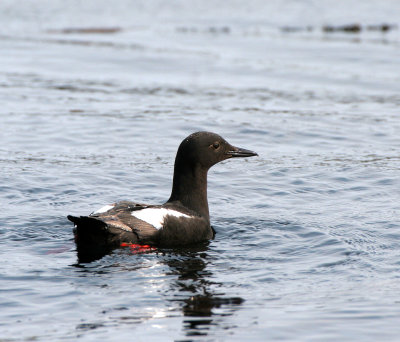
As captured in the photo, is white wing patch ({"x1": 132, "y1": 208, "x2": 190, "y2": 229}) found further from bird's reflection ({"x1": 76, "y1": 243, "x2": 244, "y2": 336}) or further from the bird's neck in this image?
the bird's neck

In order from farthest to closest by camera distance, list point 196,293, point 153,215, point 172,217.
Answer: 1. point 172,217
2. point 153,215
3. point 196,293

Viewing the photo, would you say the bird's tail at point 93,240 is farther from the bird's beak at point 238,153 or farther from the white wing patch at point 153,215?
the bird's beak at point 238,153

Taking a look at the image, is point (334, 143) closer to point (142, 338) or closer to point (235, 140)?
point (235, 140)

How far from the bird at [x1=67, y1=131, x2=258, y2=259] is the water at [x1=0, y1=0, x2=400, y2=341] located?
0.62 ft

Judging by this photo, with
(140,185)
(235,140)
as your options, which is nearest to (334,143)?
(235,140)

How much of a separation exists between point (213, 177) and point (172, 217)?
10.3 feet

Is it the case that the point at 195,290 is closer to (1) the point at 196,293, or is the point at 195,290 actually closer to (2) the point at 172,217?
(1) the point at 196,293

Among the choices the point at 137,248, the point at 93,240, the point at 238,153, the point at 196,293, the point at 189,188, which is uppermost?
the point at 238,153

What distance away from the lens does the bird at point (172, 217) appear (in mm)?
8070

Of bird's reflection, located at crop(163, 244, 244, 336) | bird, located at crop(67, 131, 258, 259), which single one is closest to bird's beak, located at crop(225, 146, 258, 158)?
bird, located at crop(67, 131, 258, 259)

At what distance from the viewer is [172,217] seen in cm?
841

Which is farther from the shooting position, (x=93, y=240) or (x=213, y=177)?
(x=213, y=177)

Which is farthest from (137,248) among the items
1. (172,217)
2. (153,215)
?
(172,217)

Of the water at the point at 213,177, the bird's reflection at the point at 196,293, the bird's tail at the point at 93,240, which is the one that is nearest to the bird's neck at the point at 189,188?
the water at the point at 213,177
